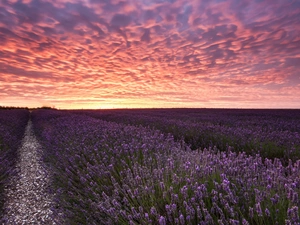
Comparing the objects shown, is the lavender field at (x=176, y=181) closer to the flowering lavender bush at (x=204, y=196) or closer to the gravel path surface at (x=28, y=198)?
the flowering lavender bush at (x=204, y=196)

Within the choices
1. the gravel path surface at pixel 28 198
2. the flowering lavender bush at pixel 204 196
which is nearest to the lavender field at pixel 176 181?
the flowering lavender bush at pixel 204 196

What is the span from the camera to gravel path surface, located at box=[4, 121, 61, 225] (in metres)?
3.14

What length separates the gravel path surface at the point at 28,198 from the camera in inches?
124

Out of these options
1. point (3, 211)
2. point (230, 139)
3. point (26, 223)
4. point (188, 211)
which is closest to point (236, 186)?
point (188, 211)

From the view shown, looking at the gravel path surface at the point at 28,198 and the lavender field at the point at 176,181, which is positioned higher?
the lavender field at the point at 176,181

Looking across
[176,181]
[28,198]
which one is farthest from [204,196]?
[28,198]

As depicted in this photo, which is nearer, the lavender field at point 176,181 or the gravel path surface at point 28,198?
the lavender field at point 176,181

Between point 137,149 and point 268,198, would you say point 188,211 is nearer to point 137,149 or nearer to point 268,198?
point 268,198

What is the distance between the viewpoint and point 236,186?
197 centimetres

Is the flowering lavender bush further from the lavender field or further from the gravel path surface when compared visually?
the gravel path surface

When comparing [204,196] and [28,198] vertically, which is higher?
[204,196]

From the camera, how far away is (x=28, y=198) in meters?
3.75

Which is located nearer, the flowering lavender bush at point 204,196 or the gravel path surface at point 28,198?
the flowering lavender bush at point 204,196

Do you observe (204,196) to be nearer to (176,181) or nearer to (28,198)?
(176,181)
